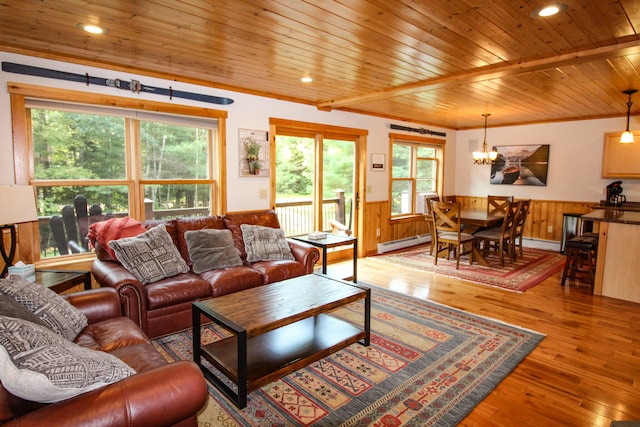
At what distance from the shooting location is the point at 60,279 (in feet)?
Answer: 9.35

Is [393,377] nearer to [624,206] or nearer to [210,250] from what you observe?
[210,250]

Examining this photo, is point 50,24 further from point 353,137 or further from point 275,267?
point 353,137

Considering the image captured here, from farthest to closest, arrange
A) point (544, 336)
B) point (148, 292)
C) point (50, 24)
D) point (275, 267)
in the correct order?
1. point (275, 267)
2. point (544, 336)
3. point (148, 292)
4. point (50, 24)

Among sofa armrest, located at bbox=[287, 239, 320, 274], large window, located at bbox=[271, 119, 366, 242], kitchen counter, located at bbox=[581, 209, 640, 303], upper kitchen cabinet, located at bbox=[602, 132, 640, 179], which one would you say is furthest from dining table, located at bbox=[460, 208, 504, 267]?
sofa armrest, located at bbox=[287, 239, 320, 274]

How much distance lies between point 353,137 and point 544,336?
3848 mm

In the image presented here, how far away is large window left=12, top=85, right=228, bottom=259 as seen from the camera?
3.30m

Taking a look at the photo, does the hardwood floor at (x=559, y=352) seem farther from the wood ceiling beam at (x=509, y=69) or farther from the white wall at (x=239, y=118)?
the wood ceiling beam at (x=509, y=69)

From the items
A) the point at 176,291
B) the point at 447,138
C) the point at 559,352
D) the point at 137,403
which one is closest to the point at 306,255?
the point at 176,291

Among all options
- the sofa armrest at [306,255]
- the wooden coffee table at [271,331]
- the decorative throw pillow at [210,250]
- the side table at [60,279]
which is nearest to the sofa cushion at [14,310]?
the wooden coffee table at [271,331]

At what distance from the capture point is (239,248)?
13.1 ft

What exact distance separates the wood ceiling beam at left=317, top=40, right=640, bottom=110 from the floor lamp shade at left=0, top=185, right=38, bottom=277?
3.65 meters

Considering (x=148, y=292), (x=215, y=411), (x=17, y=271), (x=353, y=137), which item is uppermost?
(x=353, y=137)

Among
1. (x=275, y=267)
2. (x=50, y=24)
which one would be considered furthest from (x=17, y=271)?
(x=275, y=267)

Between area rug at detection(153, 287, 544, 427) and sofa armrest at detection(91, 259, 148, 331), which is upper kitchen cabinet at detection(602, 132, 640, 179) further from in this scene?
sofa armrest at detection(91, 259, 148, 331)
